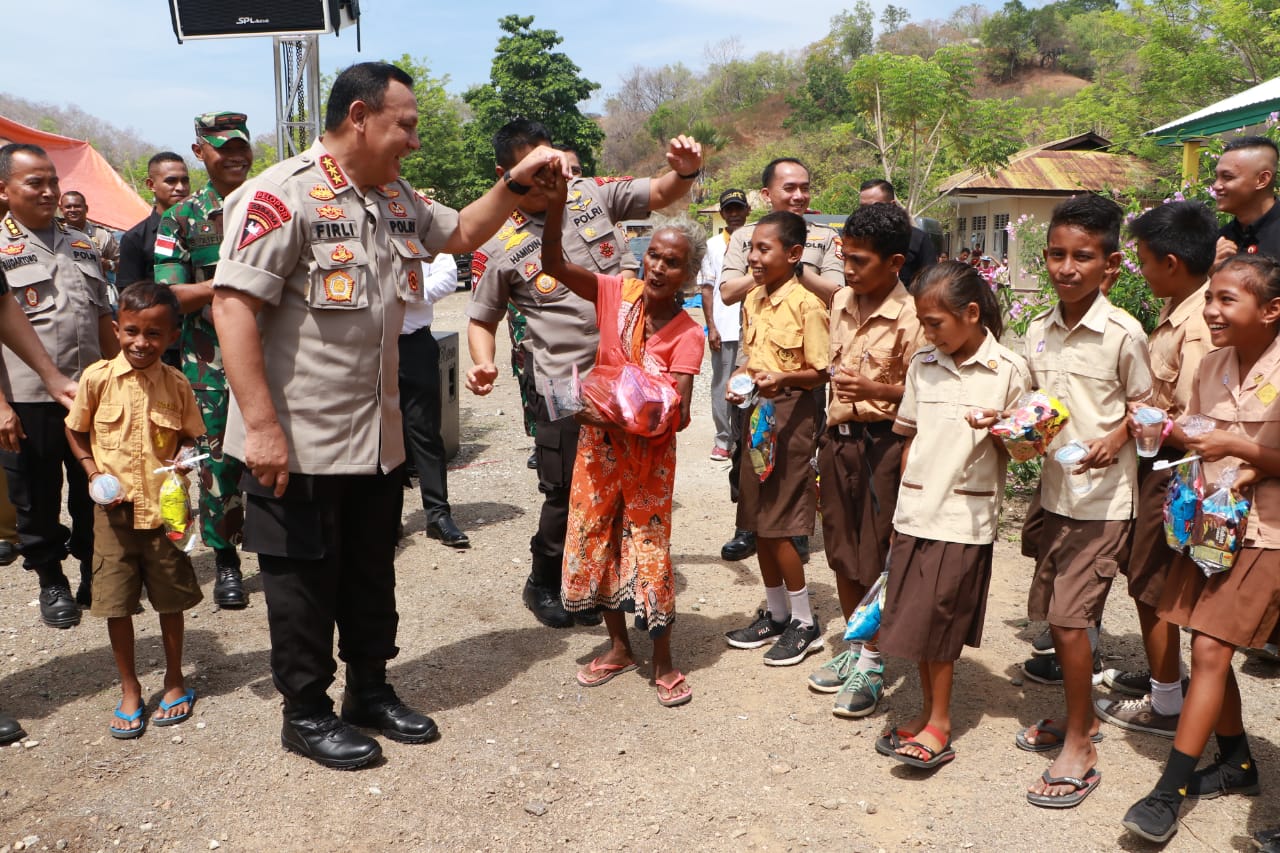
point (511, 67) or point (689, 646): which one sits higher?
point (511, 67)

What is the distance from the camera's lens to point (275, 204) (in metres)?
3.02

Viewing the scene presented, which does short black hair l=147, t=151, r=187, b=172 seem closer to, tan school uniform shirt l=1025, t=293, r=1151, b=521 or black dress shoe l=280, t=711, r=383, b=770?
black dress shoe l=280, t=711, r=383, b=770

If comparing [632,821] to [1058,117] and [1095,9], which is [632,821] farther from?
[1095,9]

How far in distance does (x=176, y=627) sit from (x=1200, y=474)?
3.53 m

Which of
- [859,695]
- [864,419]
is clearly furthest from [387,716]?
[864,419]

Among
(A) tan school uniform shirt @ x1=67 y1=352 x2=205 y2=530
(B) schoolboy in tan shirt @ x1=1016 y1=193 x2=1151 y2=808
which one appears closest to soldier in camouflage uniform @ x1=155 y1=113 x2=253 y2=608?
(A) tan school uniform shirt @ x1=67 y1=352 x2=205 y2=530

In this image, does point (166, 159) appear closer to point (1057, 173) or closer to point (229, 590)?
point (229, 590)

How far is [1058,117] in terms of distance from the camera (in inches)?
2157

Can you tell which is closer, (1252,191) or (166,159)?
(1252,191)

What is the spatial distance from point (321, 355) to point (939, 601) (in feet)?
7.08

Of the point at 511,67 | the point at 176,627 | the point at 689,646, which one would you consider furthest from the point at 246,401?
the point at 511,67

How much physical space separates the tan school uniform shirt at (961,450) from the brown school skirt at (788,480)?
78 cm

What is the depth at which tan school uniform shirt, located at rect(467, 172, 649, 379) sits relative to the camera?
4.38m

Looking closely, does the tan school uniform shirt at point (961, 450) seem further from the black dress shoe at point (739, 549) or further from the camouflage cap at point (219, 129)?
the camouflage cap at point (219, 129)
